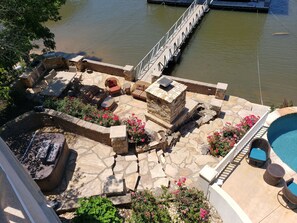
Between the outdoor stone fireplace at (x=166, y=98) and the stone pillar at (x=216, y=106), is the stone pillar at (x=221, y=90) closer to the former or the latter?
the stone pillar at (x=216, y=106)

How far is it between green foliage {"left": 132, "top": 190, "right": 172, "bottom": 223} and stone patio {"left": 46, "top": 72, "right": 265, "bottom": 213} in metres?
0.62

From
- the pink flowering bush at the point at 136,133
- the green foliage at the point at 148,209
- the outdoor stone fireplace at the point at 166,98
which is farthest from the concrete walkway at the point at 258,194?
Result: the pink flowering bush at the point at 136,133

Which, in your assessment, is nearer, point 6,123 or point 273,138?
point 6,123

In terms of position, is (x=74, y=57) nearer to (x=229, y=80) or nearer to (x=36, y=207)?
(x=229, y=80)

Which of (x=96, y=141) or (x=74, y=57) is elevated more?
(x=74, y=57)

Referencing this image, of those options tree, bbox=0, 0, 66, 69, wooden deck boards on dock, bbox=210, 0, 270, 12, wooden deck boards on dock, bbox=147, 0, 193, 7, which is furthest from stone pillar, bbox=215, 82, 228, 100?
wooden deck boards on dock, bbox=147, 0, 193, 7

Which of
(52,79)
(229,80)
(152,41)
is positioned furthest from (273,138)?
(152,41)

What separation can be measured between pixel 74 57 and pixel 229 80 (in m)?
10.3

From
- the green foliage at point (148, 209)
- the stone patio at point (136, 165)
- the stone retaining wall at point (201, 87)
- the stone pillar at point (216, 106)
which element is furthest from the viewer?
the stone retaining wall at point (201, 87)

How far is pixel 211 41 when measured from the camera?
22203 mm

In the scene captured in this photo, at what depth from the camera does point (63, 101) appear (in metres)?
11.3

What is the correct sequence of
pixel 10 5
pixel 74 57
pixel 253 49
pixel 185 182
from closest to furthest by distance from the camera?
pixel 185 182, pixel 10 5, pixel 74 57, pixel 253 49

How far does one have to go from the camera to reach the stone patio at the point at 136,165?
8.80 meters

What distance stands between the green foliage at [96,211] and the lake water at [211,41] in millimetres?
11969
